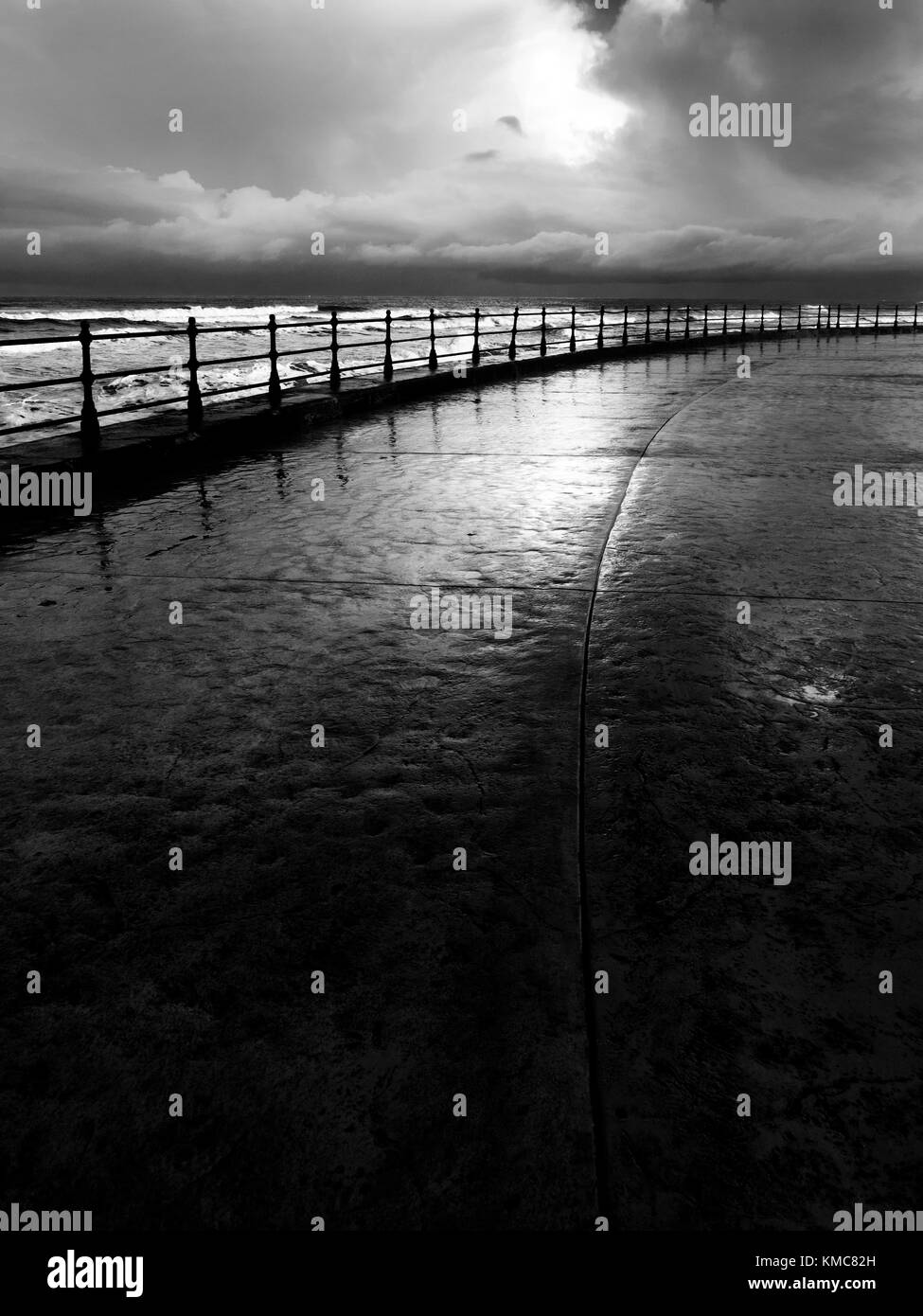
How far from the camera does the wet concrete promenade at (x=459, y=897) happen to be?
1.59m

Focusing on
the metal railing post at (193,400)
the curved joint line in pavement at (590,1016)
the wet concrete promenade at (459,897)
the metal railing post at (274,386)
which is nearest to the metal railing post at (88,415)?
the metal railing post at (193,400)

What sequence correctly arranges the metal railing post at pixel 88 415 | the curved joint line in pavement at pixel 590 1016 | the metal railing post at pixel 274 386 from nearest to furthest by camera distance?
the curved joint line in pavement at pixel 590 1016
the metal railing post at pixel 88 415
the metal railing post at pixel 274 386

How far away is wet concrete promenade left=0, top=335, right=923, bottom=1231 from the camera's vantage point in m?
1.59

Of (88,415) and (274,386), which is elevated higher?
(274,386)

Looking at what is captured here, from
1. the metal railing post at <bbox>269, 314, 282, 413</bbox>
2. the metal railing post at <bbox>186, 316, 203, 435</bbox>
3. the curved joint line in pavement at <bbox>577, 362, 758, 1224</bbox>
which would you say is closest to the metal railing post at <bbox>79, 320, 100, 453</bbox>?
the metal railing post at <bbox>186, 316, 203, 435</bbox>

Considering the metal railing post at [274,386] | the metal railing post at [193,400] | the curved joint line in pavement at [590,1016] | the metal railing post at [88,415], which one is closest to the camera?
the curved joint line in pavement at [590,1016]

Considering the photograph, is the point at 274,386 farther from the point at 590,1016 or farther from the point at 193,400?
the point at 590,1016

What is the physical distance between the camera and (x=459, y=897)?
7.41 feet

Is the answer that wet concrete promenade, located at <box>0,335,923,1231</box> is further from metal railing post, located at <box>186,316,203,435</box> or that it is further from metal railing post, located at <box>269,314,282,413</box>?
metal railing post, located at <box>269,314,282,413</box>

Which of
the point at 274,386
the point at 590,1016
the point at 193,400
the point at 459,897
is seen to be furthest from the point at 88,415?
the point at 590,1016

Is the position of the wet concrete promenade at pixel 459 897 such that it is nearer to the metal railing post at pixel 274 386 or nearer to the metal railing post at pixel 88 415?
the metal railing post at pixel 88 415

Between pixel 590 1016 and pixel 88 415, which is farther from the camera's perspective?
pixel 88 415

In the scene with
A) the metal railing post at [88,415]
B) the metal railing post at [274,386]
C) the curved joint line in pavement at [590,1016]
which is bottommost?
the curved joint line in pavement at [590,1016]
